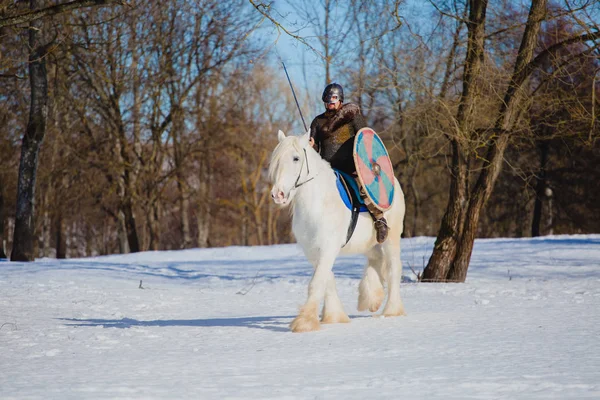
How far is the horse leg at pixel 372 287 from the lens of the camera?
7730 millimetres

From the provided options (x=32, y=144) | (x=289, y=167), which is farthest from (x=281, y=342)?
(x=32, y=144)

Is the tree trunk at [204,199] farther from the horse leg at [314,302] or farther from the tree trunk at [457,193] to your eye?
the horse leg at [314,302]

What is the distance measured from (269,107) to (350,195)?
30293 mm

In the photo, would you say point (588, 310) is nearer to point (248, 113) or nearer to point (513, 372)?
point (513, 372)

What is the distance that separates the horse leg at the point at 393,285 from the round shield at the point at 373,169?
0.60m

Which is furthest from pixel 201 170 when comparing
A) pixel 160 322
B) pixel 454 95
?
pixel 160 322

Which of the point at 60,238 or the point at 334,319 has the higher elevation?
the point at 60,238

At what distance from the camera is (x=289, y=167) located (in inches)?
255

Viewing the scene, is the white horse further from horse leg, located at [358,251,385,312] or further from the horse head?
horse leg, located at [358,251,385,312]

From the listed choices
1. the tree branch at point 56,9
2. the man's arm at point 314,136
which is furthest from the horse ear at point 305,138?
the tree branch at point 56,9

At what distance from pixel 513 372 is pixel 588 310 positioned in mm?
3927

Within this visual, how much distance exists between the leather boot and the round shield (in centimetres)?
17

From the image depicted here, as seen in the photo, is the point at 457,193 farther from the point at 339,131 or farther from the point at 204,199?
the point at 204,199

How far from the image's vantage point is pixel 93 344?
6.01m
